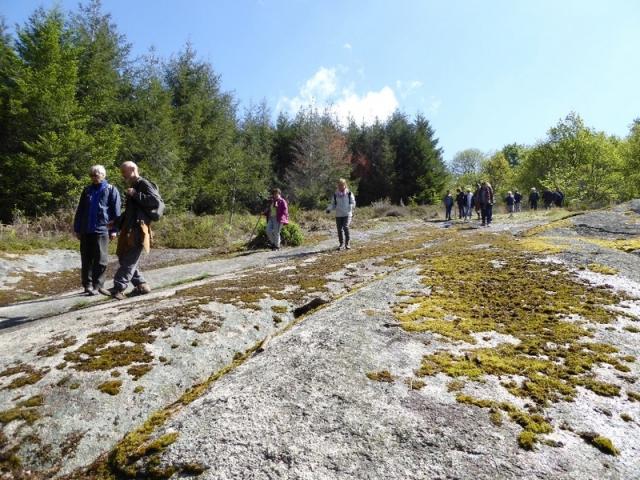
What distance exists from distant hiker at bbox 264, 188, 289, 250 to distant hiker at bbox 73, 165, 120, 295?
7.29 m

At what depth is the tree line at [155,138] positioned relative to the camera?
19828 millimetres

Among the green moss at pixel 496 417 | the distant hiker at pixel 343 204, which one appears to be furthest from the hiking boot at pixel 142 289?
the distant hiker at pixel 343 204

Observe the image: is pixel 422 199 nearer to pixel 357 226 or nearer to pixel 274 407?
pixel 357 226

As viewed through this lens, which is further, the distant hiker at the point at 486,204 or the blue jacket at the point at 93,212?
the distant hiker at the point at 486,204

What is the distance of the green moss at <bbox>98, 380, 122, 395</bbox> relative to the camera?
3.54 meters

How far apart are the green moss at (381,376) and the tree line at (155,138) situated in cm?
2051

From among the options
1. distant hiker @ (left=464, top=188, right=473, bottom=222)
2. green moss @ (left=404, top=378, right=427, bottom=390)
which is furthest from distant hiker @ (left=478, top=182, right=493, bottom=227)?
green moss @ (left=404, top=378, right=427, bottom=390)

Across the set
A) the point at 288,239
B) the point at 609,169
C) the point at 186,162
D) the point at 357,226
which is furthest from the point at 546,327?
the point at 609,169

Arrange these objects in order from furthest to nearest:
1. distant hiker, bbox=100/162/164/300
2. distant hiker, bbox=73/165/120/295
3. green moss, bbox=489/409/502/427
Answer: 1. distant hiker, bbox=73/165/120/295
2. distant hiker, bbox=100/162/164/300
3. green moss, bbox=489/409/502/427

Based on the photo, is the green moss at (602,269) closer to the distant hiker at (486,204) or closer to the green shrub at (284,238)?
the green shrub at (284,238)

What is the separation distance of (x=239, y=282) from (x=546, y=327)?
4.89m

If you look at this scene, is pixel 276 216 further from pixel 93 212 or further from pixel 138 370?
pixel 138 370

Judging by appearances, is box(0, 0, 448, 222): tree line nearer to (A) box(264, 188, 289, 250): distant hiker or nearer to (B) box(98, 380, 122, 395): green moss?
(A) box(264, 188, 289, 250): distant hiker

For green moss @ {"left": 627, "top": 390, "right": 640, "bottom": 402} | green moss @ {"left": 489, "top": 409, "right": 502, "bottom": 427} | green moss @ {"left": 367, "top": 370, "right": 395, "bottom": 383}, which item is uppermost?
green moss @ {"left": 367, "top": 370, "right": 395, "bottom": 383}
